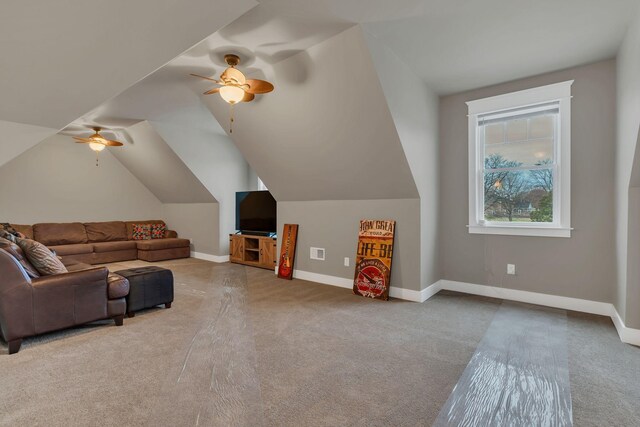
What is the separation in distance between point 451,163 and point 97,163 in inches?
302

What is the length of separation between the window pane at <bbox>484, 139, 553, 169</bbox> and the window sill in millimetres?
804

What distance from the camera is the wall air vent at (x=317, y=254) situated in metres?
5.02

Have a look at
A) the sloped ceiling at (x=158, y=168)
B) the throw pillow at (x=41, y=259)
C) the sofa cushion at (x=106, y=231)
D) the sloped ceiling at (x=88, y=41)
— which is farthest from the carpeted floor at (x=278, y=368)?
the sofa cushion at (x=106, y=231)

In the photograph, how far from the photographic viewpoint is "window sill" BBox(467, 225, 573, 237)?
368 centimetres

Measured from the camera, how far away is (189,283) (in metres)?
4.91

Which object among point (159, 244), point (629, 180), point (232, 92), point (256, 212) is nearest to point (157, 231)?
point (159, 244)

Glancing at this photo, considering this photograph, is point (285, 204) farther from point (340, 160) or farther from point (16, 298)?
point (16, 298)

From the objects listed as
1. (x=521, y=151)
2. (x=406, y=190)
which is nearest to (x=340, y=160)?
(x=406, y=190)

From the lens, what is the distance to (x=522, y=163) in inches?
157

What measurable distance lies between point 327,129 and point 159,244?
4986mm

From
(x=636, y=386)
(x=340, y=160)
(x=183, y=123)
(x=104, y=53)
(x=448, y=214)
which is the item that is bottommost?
(x=636, y=386)

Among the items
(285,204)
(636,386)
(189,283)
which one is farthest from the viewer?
(285,204)

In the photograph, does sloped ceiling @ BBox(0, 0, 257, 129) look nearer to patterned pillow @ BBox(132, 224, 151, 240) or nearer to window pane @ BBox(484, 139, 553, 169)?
window pane @ BBox(484, 139, 553, 169)

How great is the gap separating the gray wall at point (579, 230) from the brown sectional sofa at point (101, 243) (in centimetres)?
606
